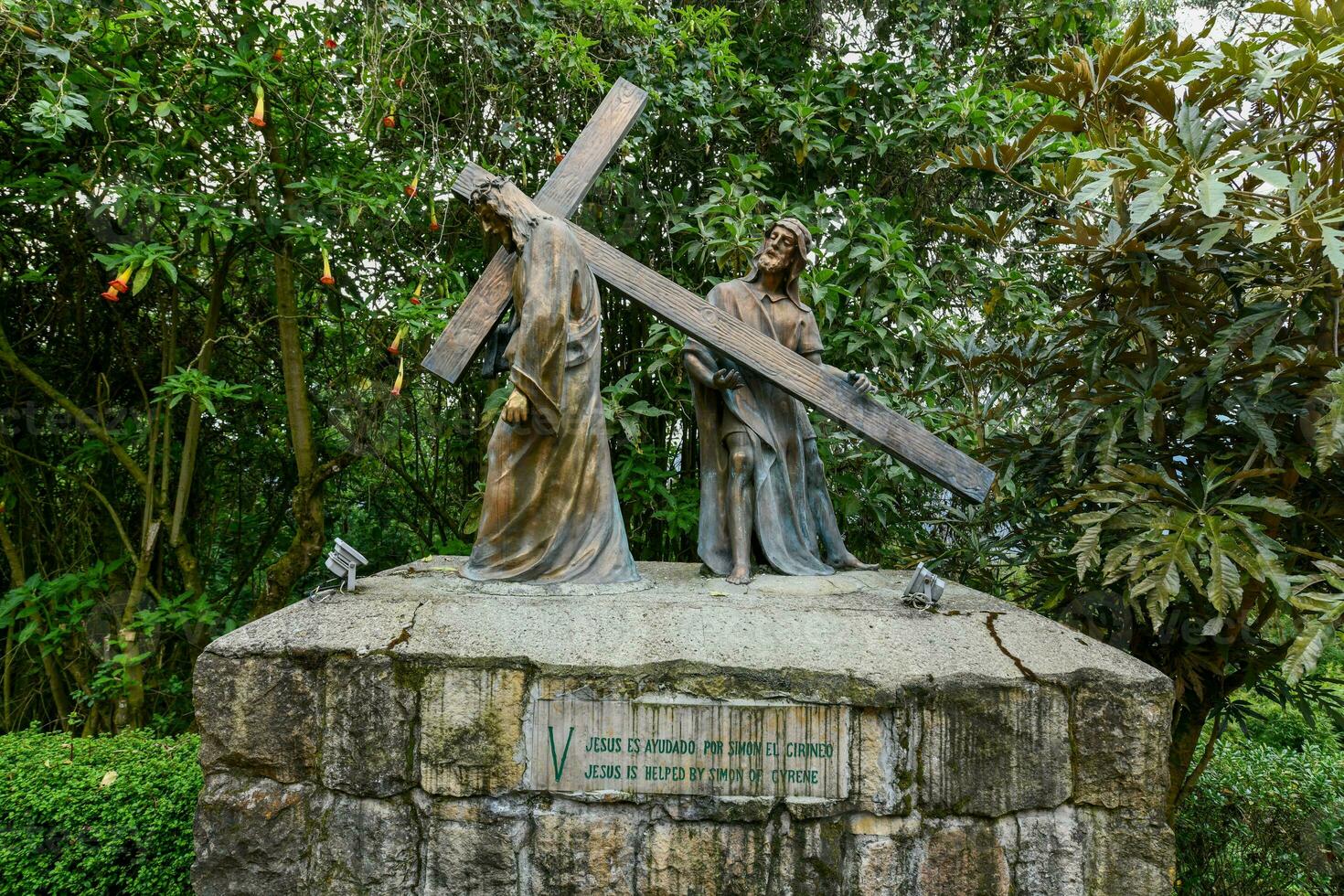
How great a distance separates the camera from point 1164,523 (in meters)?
3.04

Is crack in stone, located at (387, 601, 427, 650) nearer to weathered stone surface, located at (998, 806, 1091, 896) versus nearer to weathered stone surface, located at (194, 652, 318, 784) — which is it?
weathered stone surface, located at (194, 652, 318, 784)

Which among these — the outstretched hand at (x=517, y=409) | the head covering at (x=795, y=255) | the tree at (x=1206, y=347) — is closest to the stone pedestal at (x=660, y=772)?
the tree at (x=1206, y=347)

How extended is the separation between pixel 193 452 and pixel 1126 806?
527 centimetres

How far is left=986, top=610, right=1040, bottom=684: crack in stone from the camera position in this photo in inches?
116

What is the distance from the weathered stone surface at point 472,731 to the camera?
2.92m

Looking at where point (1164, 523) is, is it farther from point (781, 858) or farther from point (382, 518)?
point (382, 518)

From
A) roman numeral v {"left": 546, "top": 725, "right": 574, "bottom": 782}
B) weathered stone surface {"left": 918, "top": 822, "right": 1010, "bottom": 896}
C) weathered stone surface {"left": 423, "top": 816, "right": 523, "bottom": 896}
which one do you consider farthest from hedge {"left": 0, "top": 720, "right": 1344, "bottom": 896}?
roman numeral v {"left": 546, "top": 725, "right": 574, "bottom": 782}

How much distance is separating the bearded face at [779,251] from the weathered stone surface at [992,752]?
202 centimetres

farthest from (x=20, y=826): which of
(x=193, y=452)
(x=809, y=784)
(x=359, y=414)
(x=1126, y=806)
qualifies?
(x=1126, y=806)

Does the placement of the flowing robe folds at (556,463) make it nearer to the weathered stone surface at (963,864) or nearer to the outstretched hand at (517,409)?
the outstretched hand at (517,409)

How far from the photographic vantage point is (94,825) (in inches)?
143

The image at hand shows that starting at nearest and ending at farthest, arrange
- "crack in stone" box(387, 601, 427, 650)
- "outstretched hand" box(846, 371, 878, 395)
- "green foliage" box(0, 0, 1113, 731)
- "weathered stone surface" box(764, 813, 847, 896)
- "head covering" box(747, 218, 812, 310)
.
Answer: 1. "weathered stone surface" box(764, 813, 847, 896)
2. "crack in stone" box(387, 601, 427, 650)
3. "outstretched hand" box(846, 371, 878, 395)
4. "head covering" box(747, 218, 812, 310)
5. "green foliage" box(0, 0, 1113, 731)

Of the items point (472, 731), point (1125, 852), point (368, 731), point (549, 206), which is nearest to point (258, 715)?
point (368, 731)

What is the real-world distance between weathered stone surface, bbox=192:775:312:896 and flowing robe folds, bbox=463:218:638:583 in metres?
1.12
